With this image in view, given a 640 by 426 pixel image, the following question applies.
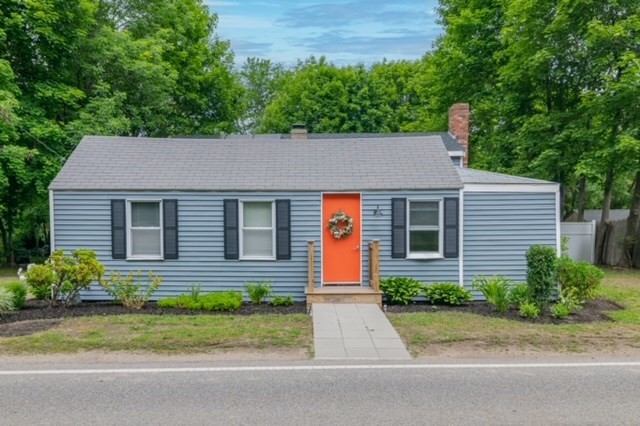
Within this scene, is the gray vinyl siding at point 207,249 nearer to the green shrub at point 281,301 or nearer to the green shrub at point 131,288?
the green shrub at point 131,288

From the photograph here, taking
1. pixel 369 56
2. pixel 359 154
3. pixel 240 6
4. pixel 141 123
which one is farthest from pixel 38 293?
pixel 369 56

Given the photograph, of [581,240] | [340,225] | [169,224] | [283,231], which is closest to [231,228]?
[283,231]

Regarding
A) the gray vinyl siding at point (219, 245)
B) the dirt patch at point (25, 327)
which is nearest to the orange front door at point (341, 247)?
the gray vinyl siding at point (219, 245)

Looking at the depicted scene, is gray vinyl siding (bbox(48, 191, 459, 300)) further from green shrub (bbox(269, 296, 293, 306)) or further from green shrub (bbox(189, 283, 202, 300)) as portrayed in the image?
green shrub (bbox(269, 296, 293, 306))

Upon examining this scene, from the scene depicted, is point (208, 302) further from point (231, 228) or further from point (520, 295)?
point (520, 295)

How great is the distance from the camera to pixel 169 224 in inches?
458

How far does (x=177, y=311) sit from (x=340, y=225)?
12.6ft

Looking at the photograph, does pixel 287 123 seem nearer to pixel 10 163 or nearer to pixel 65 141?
pixel 65 141

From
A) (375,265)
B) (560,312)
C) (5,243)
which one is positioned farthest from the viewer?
(5,243)

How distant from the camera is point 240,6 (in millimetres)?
21500

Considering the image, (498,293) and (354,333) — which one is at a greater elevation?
(498,293)

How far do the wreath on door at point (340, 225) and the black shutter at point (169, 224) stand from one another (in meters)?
3.38

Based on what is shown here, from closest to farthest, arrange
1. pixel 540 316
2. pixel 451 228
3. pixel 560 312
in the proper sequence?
pixel 560 312
pixel 540 316
pixel 451 228

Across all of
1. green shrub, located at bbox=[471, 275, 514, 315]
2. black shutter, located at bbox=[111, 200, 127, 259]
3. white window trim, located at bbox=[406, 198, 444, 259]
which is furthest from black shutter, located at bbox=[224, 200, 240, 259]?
green shrub, located at bbox=[471, 275, 514, 315]
